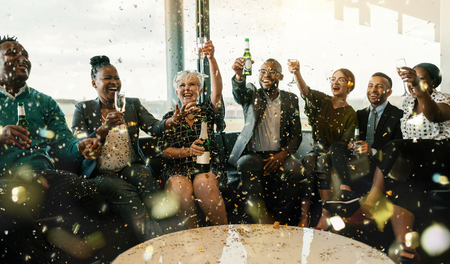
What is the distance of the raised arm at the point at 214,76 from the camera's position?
2.05m

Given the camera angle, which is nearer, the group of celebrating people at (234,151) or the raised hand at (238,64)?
the group of celebrating people at (234,151)

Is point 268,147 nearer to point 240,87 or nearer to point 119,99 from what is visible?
point 240,87

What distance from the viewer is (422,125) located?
2.05 metres

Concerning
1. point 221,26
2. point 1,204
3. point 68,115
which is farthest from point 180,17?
point 1,204

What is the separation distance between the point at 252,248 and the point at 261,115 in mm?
1434

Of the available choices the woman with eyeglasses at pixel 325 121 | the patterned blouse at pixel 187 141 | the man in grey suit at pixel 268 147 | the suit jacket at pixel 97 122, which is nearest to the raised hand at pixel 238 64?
the man in grey suit at pixel 268 147

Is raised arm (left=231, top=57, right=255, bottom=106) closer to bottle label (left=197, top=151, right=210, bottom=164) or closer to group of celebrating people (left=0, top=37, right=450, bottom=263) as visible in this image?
group of celebrating people (left=0, top=37, right=450, bottom=263)

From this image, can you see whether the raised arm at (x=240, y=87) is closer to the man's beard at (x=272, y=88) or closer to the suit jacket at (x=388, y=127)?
the man's beard at (x=272, y=88)

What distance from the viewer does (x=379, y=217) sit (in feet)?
6.29

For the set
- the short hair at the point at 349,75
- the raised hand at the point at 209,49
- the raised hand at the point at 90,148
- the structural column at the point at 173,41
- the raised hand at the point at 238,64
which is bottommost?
the raised hand at the point at 90,148

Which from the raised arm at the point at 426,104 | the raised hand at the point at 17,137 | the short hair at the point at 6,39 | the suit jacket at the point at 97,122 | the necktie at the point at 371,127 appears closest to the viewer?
the raised hand at the point at 17,137

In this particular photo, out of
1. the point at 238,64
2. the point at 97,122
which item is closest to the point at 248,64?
the point at 238,64

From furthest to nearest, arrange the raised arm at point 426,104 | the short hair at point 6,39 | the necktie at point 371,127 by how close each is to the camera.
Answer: the necktie at point 371,127
the raised arm at point 426,104
the short hair at point 6,39

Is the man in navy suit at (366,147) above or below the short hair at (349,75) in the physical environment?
below
